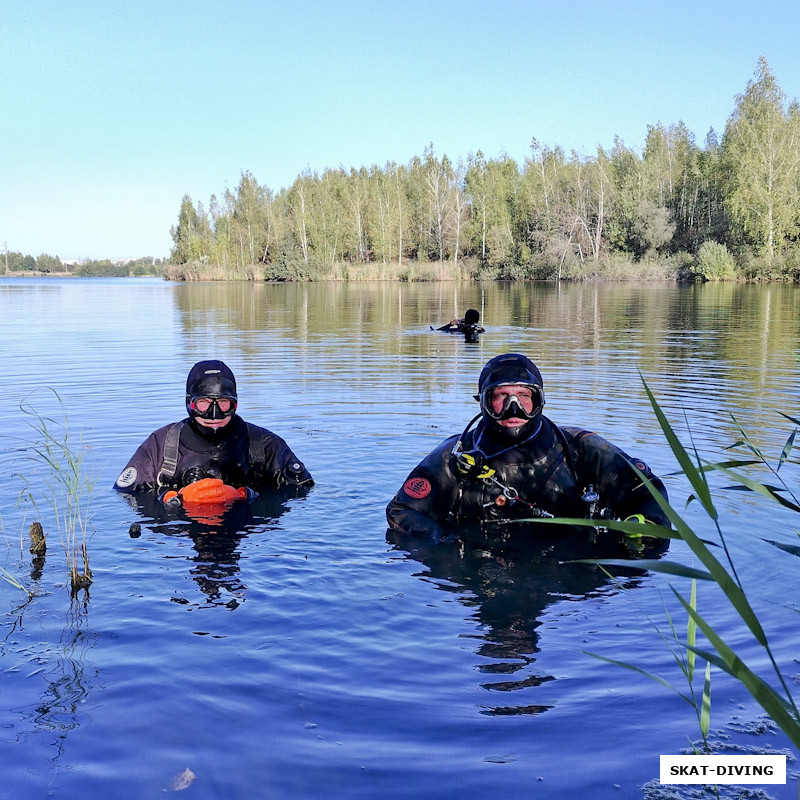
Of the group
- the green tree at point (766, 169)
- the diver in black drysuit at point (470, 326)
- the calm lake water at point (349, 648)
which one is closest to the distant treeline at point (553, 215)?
the green tree at point (766, 169)

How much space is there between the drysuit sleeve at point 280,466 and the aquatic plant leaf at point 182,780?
150 inches

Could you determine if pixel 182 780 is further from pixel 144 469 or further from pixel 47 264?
pixel 47 264

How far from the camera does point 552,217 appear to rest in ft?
209

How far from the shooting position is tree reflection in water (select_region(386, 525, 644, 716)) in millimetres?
3738

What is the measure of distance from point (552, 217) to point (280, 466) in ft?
198

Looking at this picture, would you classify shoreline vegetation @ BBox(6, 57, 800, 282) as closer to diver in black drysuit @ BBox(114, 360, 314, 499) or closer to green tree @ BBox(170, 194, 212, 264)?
green tree @ BBox(170, 194, 212, 264)

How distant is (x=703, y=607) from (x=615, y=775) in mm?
A: 1848

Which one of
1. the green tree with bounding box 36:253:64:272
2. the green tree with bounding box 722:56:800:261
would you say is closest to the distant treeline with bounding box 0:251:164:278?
the green tree with bounding box 36:253:64:272

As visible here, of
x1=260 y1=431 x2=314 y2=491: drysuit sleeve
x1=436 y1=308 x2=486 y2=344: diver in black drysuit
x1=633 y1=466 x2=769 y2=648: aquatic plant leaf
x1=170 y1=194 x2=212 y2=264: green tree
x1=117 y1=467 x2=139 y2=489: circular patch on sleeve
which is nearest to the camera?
x1=633 y1=466 x2=769 y2=648: aquatic plant leaf

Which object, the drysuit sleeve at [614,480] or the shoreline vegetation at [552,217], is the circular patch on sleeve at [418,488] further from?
the shoreline vegetation at [552,217]

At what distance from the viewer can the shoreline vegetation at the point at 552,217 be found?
159ft

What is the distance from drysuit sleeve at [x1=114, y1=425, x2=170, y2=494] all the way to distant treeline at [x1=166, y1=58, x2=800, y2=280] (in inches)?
1780

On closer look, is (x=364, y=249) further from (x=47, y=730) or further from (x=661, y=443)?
(x=47, y=730)

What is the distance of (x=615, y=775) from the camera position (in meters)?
2.82
